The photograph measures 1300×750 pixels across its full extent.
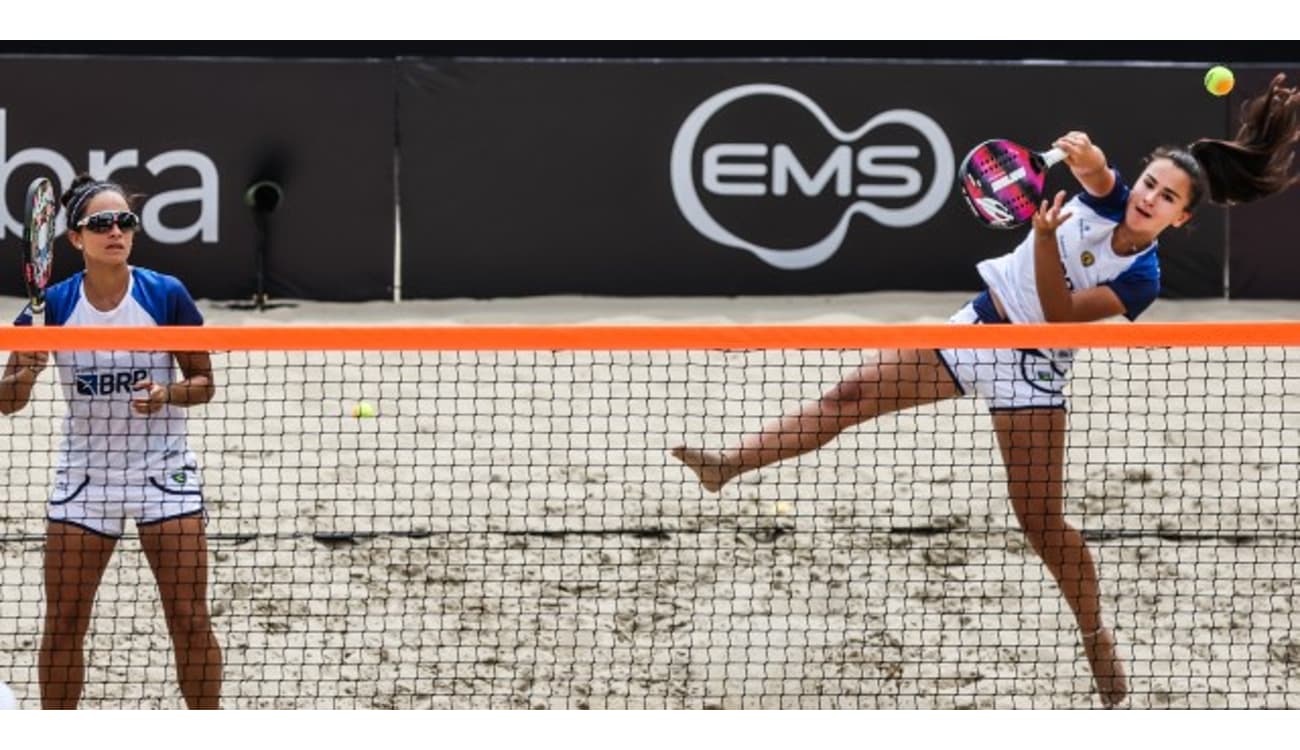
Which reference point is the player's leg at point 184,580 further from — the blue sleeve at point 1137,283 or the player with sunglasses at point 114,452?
the blue sleeve at point 1137,283

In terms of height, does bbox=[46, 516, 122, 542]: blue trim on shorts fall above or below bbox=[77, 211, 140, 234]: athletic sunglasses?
below

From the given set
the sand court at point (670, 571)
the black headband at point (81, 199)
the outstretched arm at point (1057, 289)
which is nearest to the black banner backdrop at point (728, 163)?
the sand court at point (670, 571)

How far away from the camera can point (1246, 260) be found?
1387 centimetres

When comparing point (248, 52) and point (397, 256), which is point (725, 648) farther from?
point (248, 52)

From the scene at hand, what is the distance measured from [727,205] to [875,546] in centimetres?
552

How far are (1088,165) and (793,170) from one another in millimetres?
6919

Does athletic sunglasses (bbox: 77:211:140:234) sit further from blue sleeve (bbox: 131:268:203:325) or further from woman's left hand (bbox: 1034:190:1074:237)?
woman's left hand (bbox: 1034:190:1074:237)

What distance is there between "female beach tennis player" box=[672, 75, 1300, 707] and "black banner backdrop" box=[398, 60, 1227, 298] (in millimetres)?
6552

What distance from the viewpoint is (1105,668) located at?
22.4 feet

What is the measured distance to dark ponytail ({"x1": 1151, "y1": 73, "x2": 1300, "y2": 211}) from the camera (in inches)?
272

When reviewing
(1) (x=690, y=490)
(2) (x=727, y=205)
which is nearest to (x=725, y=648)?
(1) (x=690, y=490)

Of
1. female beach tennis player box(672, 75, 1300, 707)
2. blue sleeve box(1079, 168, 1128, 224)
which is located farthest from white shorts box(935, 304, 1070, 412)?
blue sleeve box(1079, 168, 1128, 224)

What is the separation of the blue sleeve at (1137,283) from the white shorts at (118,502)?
9.14ft

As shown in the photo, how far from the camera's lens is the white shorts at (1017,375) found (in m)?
6.70
